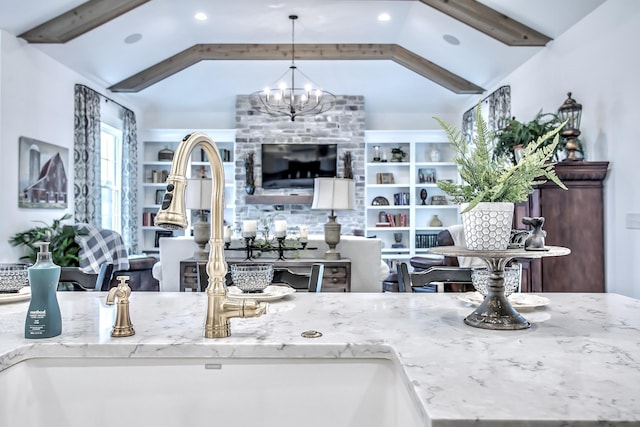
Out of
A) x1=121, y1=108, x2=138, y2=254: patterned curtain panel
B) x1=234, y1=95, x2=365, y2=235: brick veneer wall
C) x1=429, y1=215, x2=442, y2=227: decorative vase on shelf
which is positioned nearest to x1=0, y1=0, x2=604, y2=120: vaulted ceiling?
x1=234, y1=95, x2=365, y2=235: brick veneer wall

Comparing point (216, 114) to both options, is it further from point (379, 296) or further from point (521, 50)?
point (379, 296)

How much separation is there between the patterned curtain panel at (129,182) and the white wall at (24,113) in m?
1.48

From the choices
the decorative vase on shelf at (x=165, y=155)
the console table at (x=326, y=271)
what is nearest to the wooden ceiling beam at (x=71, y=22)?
the console table at (x=326, y=271)

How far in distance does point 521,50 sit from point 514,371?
209 inches

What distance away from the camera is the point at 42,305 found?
42.9 inches

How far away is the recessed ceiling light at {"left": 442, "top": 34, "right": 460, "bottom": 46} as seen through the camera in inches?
229

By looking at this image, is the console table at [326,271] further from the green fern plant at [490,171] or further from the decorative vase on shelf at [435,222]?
the decorative vase on shelf at [435,222]

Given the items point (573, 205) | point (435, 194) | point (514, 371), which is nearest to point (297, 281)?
point (514, 371)

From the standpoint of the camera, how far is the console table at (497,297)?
1164 mm

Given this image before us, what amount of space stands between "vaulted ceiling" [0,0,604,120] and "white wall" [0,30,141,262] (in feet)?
0.63

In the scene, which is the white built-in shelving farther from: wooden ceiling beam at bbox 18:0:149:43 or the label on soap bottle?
the label on soap bottle

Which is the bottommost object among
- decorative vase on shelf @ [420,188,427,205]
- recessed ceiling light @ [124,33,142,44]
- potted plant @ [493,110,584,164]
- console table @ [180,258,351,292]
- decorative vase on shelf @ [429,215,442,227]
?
console table @ [180,258,351,292]

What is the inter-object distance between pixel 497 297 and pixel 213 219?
0.71m

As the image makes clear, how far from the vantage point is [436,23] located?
18.6 feet
